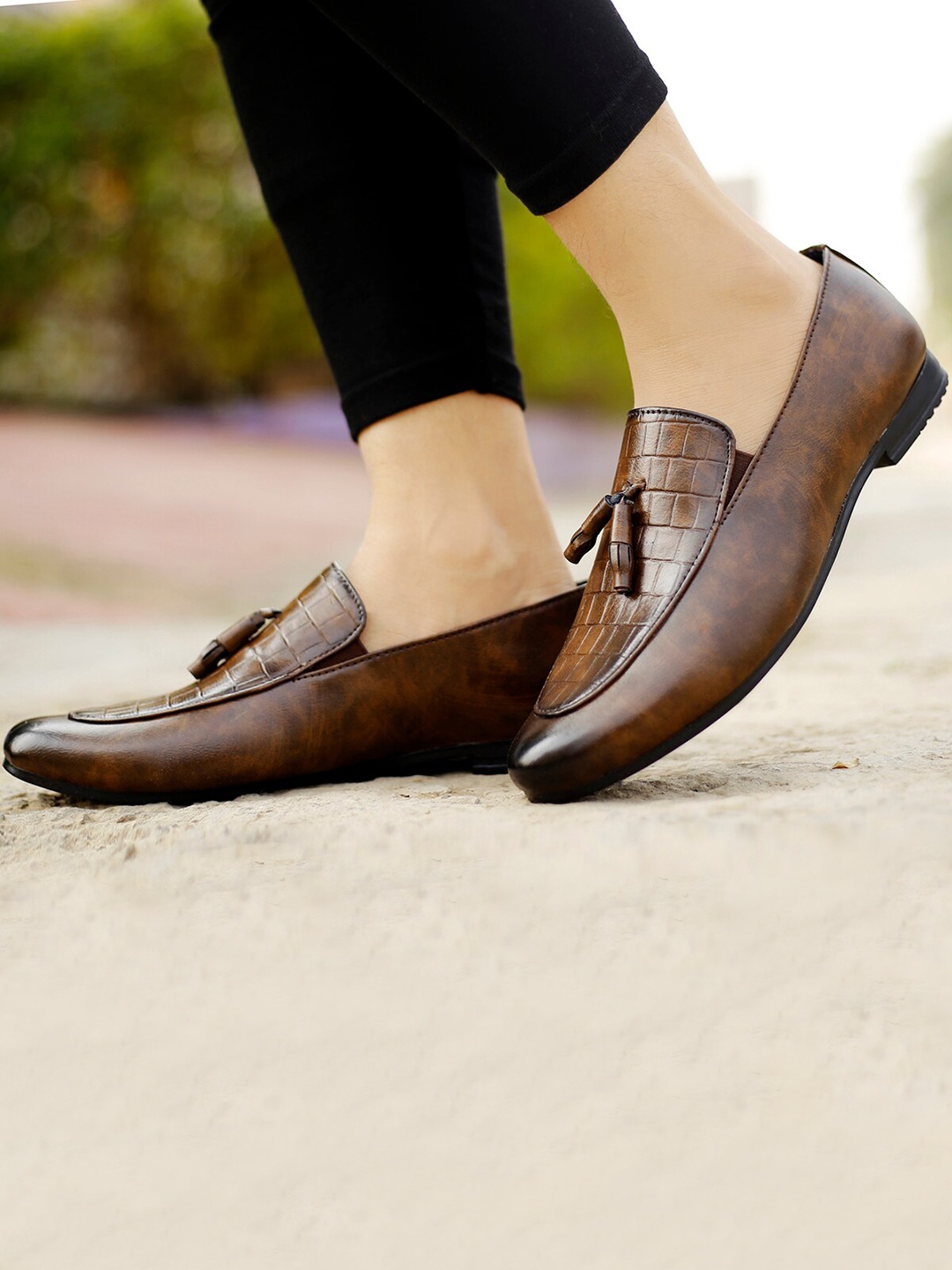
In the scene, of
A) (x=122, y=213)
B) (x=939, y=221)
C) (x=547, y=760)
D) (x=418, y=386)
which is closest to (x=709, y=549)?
(x=547, y=760)

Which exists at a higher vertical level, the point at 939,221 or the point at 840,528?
the point at 939,221

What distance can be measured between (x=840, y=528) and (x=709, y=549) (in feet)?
0.30

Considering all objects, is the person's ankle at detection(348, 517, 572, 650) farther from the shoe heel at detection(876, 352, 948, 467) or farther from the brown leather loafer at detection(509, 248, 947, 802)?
the shoe heel at detection(876, 352, 948, 467)

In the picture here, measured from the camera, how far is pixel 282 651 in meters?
0.71

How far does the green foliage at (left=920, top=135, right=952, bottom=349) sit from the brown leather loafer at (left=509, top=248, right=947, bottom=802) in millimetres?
3925

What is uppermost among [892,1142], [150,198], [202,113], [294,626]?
[202,113]

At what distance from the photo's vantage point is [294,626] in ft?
2.37

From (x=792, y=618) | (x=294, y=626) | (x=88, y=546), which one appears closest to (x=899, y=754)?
(x=792, y=618)

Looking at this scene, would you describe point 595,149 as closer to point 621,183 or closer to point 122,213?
→ point 621,183

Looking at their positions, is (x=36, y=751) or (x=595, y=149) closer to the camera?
(x=595, y=149)

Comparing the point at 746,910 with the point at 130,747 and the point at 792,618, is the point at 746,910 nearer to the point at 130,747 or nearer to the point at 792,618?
the point at 792,618

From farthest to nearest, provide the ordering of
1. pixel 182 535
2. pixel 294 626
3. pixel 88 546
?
pixel 182 535 → pixel 88 546 → pixel 294 626

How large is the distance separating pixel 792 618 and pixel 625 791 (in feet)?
0.43

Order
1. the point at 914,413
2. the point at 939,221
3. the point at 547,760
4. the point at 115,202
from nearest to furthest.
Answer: the point at 547,760, the point at 914,413, the point at 115,202, the point at 939,221
